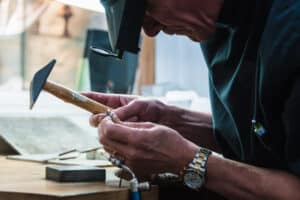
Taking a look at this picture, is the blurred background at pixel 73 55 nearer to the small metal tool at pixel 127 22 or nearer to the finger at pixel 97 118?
the finger at pixel 97 118

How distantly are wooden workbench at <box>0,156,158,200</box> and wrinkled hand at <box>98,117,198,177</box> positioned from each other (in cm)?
4

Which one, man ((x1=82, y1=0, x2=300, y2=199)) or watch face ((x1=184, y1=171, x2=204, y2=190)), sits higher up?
man ((x1=82, y1=0, x2=300, y2=199))

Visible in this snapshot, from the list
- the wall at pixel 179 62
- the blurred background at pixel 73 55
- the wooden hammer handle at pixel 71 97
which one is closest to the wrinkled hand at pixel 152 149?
the wooden hammer handle at pixel 71 97

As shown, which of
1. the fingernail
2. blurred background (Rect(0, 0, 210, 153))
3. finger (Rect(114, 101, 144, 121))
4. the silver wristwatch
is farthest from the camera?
blurred background (Rect(0, 0, 210, 153))

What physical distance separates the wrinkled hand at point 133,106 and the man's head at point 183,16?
208mm

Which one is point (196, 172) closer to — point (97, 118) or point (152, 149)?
point (152, 149)

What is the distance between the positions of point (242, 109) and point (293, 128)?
0.52 ft

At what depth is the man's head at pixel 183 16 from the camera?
2.87 feet

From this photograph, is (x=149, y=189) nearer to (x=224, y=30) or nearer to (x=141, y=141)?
(x=141, y=141)

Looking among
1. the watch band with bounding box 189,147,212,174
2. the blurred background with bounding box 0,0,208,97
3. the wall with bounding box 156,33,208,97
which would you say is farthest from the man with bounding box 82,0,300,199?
the wall with bounding box 156,33,208,97

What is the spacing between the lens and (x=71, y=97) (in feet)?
3.10

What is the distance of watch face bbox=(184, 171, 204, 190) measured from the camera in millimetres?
A: 846

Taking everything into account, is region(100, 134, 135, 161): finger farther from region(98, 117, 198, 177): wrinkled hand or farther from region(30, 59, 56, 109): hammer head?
region(30, 59, 56, 109): hammer head

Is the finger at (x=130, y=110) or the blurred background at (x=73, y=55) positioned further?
the blurred background at (x=73, y=55)
